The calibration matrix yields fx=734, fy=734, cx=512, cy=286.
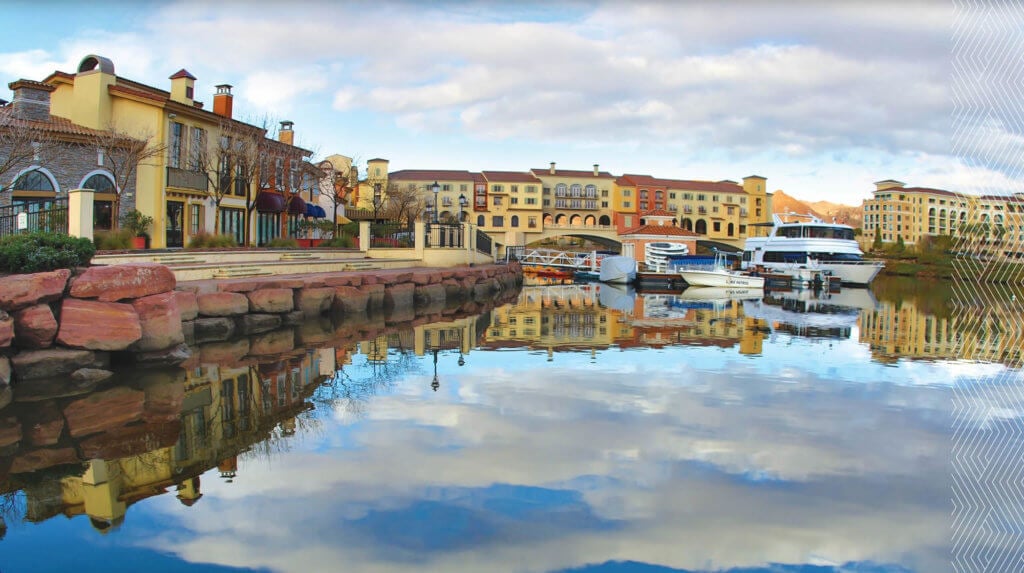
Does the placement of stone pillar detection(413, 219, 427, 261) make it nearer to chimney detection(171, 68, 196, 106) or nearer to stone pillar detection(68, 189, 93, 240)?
chimney detection(171, 68, 196, 106)

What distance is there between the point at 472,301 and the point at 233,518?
20939 mm

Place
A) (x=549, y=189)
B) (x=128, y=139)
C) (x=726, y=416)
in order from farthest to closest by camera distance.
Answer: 1. (x=549, y=189)
2. (x=128, y=139)
3. (x=726, y=416)

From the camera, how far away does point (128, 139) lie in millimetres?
24000

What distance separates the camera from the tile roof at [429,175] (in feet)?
282

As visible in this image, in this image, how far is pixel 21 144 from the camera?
19984 millimetres

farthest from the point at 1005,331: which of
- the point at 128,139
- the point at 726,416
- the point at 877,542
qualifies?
the point at 128,139

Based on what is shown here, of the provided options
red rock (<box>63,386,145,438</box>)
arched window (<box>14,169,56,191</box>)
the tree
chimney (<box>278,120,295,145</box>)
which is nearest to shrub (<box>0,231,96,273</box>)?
red rock (<box>63,386,145,438</box>)

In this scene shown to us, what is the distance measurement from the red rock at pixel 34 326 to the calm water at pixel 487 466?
126cm

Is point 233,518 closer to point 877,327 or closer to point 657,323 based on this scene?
point 657,323

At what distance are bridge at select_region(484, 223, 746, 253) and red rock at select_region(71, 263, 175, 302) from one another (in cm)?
6218

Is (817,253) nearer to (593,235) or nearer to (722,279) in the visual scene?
(722,279)

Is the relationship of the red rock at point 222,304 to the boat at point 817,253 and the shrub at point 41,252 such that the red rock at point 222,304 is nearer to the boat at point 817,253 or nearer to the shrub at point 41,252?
the shrub at point 41,252

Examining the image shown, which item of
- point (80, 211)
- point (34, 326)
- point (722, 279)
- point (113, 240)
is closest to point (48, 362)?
point (34, 326)

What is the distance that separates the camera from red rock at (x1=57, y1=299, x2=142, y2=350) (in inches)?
431
